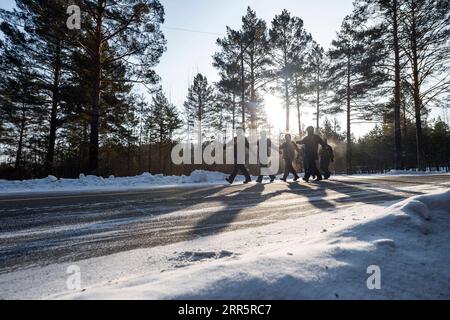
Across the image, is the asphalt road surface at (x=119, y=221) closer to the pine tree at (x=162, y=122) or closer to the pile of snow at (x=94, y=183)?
the pile of snow at (x=94, y=183)

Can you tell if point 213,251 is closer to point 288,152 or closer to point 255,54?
point 288,152

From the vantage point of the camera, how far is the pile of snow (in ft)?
34.0

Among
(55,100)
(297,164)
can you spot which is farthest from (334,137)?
(55,100)

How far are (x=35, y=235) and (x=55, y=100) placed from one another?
16388mm

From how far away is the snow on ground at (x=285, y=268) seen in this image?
5.57 feet

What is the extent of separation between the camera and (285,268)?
1.94 metres

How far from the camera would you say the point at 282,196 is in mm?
7242

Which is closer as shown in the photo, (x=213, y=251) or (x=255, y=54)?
(x=213, y=251)

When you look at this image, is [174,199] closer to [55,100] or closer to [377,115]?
[55,100]

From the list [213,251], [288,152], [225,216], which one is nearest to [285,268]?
[213,251]

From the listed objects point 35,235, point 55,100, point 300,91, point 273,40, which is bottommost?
point 35,235

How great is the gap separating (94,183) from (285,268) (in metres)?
11.4

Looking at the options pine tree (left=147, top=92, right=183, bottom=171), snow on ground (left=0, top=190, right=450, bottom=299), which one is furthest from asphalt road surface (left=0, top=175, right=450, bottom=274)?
pine tree (left=147, top=92, right=183, bottom=171)
